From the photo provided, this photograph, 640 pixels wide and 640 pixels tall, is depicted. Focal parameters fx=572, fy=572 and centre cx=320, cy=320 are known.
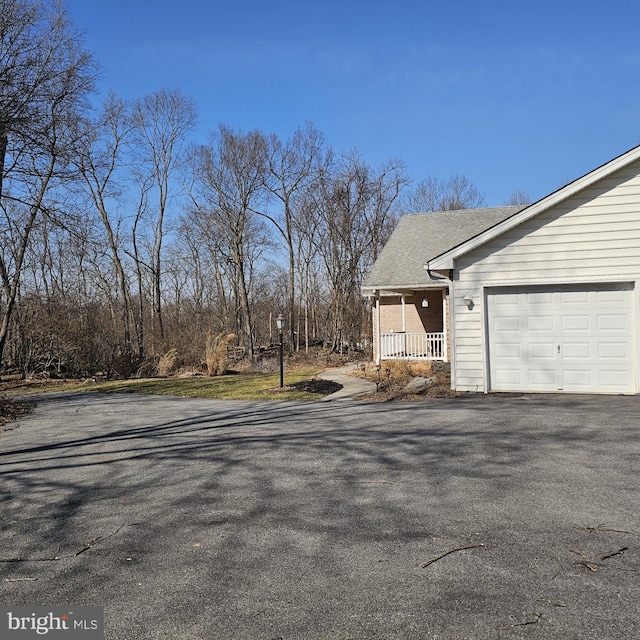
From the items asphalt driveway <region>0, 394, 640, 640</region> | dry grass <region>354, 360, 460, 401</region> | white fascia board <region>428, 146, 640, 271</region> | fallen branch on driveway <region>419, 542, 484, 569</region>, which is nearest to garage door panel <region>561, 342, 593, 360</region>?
dry grass <region>354, 360, 460, 401</region>

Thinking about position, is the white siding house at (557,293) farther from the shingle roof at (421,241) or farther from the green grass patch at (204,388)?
the shingle roof at (421,241)

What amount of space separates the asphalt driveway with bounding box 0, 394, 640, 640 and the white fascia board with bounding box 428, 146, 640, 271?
170 inches

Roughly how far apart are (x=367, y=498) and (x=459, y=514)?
0.86 metres

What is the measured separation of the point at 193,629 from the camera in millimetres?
2945

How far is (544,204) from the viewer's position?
1099 centimetres

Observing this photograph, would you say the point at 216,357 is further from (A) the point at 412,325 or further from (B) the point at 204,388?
(A) the point at 412,325

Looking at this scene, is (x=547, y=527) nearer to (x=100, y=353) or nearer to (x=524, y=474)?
(x=524, y=474)

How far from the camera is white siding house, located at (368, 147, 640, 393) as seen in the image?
35.2 ft

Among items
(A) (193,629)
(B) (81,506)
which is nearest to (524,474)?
(A) (193,629)

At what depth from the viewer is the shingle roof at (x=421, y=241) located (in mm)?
18125

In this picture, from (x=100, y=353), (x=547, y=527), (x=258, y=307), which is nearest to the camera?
(x=547, y=527)

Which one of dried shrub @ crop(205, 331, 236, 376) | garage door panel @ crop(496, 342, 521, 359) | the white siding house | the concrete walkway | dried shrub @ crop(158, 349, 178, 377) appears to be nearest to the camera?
the white siding house

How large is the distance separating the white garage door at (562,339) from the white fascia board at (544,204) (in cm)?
104

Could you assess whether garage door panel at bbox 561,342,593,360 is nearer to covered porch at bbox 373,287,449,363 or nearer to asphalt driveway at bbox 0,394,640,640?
asphalt driveway at bbox 0,394,640,640
